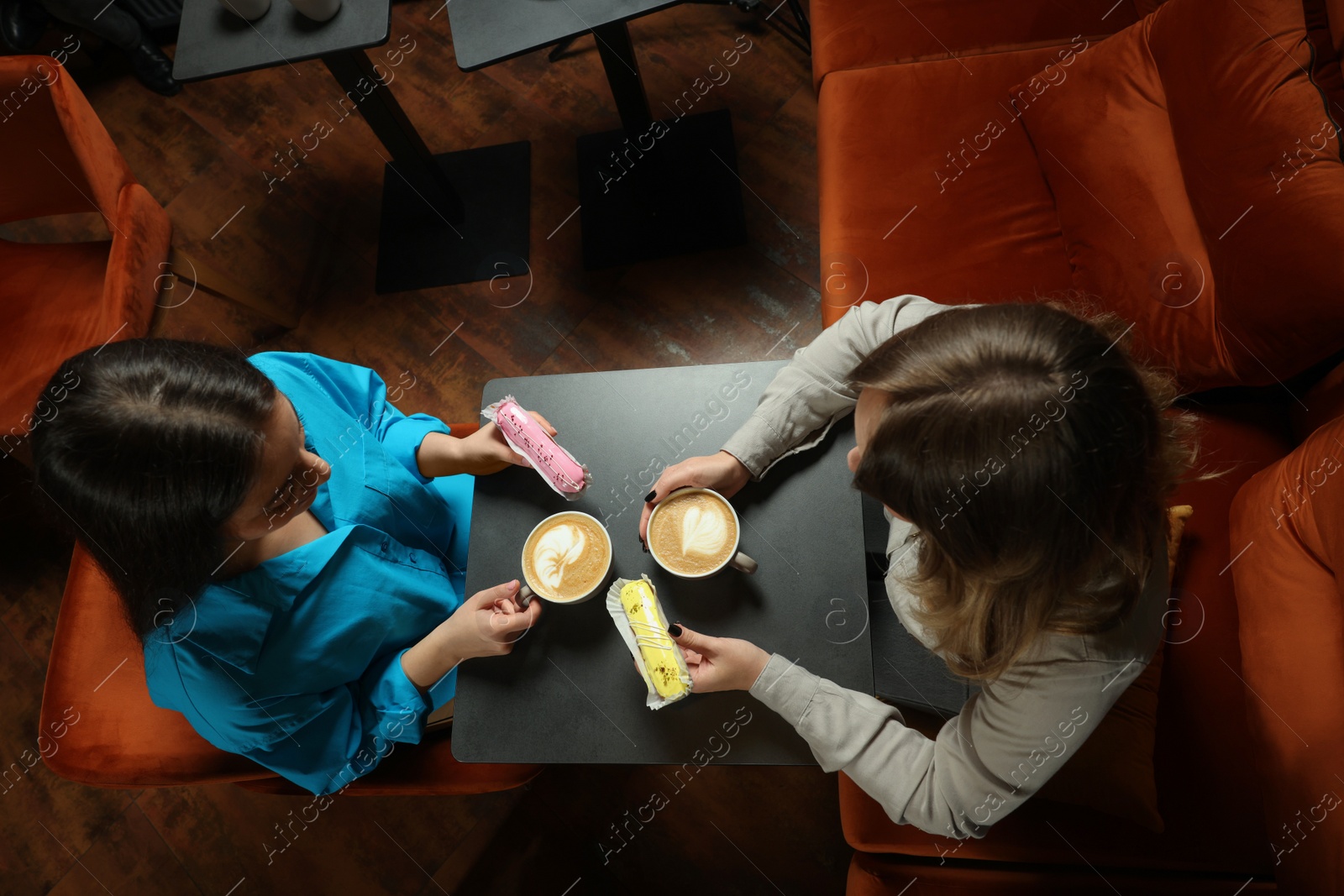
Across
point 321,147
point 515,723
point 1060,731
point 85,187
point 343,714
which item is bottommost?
point 1060,731

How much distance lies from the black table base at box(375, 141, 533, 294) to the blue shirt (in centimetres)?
117

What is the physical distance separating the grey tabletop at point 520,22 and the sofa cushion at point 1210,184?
3.38ft

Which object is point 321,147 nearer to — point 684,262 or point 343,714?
point 684,262

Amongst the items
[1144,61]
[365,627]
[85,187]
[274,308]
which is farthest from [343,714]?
[1144,61]

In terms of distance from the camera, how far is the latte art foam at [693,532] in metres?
1.15

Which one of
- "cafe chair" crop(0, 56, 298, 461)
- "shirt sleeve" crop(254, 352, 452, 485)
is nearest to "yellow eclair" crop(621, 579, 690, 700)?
"shirt sleeve" crop(254, 352, 452, 485)

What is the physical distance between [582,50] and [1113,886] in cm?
302

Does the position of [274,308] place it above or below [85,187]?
Answer: below

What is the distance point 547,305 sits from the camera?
2469mm

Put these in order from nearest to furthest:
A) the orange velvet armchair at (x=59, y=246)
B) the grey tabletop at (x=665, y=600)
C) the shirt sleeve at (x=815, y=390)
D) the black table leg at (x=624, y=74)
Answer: the grey tabletop at (x=665, y=600)
the shirt sleeve at (x=815, y=390)
the orange velvet armchair at (x=59, y=246)
the black table leg at (x=624, y=74)

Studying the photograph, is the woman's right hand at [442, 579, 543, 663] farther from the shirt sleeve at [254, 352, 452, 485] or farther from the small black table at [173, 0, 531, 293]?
the small black table at [173, 0, 531, 293]

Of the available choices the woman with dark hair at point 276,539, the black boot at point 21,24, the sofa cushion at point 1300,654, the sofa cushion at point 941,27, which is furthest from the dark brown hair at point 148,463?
the black boot at point 21,24

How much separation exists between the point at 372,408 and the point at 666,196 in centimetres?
144

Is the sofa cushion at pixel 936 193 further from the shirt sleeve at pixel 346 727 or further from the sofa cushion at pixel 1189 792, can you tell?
the shirt sleeve at pixel 346 727
